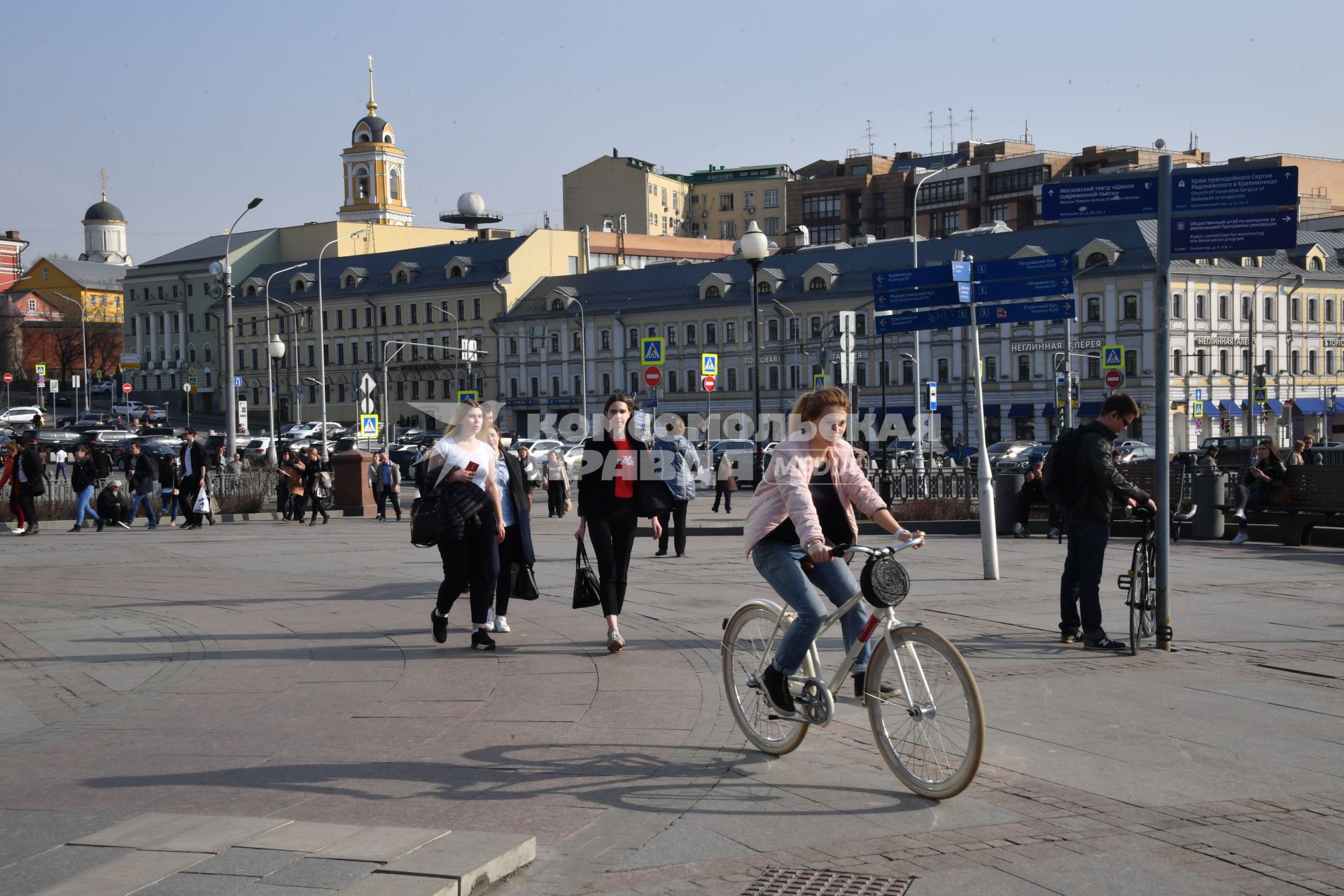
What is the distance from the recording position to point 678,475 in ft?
49.2

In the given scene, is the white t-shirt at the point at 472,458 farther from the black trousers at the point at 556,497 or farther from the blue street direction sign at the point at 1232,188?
the black trousers at the point at 556,497

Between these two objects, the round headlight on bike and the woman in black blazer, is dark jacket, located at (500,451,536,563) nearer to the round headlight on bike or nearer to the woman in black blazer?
the woman in black blazer

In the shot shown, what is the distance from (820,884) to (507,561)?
19.2 feet

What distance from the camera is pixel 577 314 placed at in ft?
309

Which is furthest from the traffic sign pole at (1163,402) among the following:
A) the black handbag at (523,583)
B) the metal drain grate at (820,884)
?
the metal drain grate at (820,884)

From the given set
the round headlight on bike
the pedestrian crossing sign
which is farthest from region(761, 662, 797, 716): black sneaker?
the pedestrian crossing sign

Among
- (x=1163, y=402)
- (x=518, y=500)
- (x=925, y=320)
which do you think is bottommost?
(x=518, y=500)

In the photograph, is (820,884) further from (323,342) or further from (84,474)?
(323,342)

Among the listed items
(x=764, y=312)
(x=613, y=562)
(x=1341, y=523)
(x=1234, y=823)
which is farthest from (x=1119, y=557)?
(x=764, y=312)

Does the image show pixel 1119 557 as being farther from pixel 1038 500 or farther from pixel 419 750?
pixel 419 750

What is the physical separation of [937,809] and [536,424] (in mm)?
90276

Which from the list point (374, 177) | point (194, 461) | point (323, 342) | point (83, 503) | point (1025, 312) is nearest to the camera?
point (1025, 312)

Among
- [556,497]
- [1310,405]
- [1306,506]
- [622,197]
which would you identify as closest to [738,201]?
[622,197]

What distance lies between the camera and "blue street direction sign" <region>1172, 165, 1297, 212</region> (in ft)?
32.4
